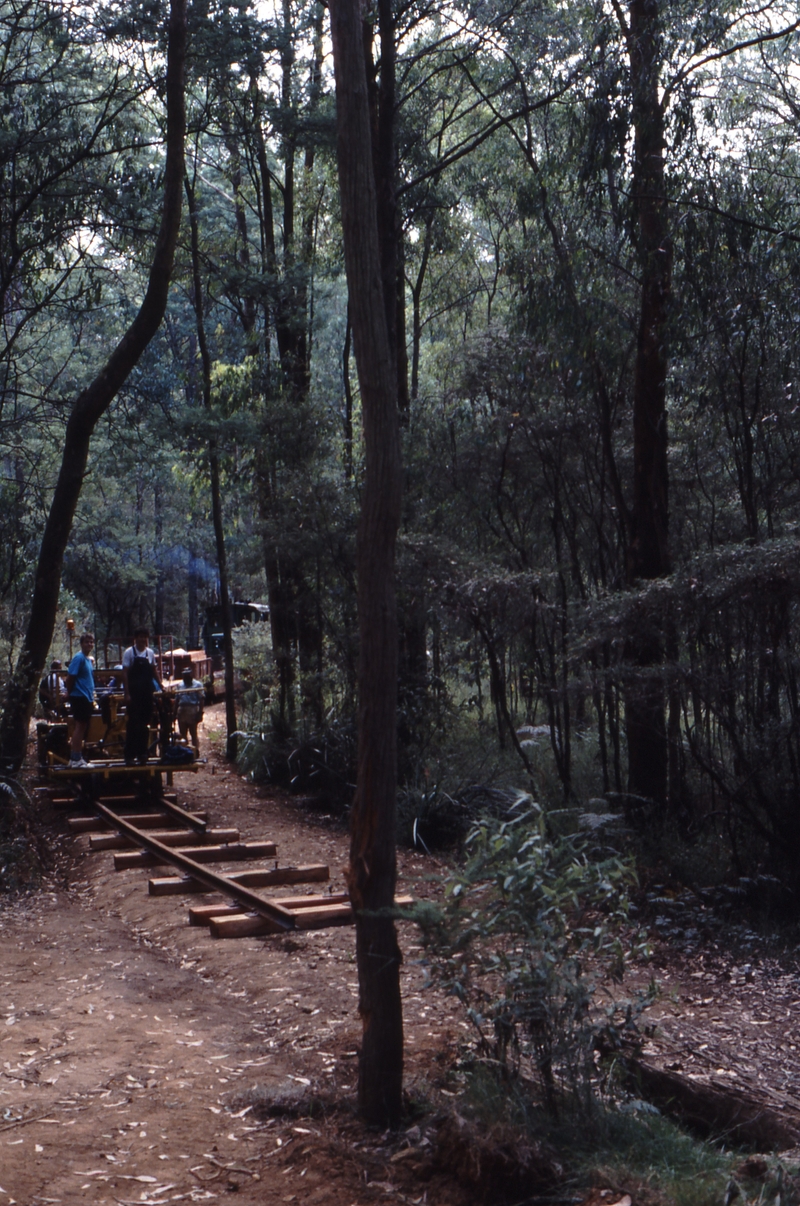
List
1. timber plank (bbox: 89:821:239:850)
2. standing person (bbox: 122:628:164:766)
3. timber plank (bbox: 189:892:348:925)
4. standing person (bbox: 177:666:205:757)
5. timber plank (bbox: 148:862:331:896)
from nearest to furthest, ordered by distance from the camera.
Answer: timber plank (bbox: 189:892:348:925) → timber plank (bbox: 148:862:331:896) → timber plank (bbox: 89:821:239:850) → standing person (bbox: 122:628:164:766) → standing person (bbox: 177:666:205:757)

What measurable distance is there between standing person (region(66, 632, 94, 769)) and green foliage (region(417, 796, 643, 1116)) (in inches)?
401

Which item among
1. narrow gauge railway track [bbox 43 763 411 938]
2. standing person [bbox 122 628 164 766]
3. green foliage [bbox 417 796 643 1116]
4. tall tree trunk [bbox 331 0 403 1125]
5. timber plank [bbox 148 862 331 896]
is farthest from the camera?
standing person [bbox 122 628 164 766]

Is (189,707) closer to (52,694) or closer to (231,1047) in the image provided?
(52,694)

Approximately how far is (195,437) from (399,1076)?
45.9 feet

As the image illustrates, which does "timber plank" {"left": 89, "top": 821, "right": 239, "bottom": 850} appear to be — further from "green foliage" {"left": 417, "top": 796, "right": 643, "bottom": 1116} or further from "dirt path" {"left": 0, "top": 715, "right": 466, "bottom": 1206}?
"green foliage" {"left": 417, "top": 796, "right": 643, "bottom": 1116}

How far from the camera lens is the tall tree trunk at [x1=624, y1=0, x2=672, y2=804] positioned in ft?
36.7

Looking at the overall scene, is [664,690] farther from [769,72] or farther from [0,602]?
[0,602]

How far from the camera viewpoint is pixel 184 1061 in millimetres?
6449

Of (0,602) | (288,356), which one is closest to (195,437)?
(288,356)

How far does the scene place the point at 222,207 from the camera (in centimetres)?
3130

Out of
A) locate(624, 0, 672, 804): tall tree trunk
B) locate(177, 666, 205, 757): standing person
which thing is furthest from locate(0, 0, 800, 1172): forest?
locate(177, 666, 205, 757): standing person

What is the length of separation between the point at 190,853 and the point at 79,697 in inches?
154

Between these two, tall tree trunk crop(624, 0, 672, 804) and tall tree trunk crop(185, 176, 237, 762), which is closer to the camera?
tall tree trunk crop(624, 0, 672, 804)

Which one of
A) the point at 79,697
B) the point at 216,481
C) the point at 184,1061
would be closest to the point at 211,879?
the point at 184,1061
